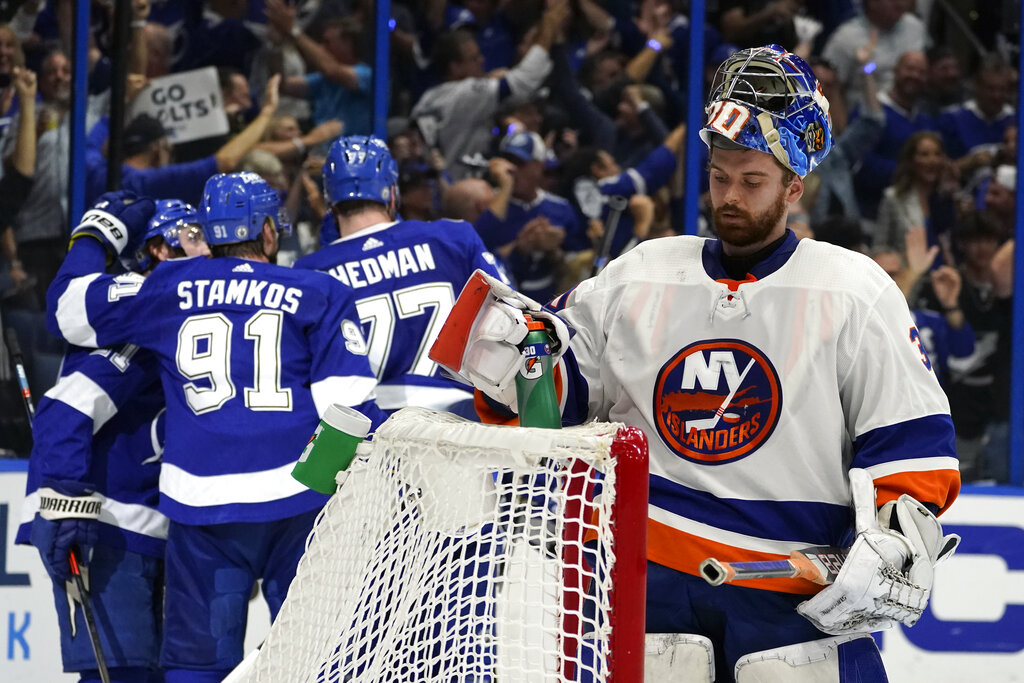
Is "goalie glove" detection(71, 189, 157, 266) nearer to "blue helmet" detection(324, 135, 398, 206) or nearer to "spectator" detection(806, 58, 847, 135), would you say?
"blue helmet" detection(324, 135, 398, 206)

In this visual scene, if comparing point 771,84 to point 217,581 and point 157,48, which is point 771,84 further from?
point 157,48

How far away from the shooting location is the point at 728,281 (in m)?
1.67

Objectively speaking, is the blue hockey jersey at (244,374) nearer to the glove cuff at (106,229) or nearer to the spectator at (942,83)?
the glove cuff at (106,229)

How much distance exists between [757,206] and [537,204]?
10.1 ft

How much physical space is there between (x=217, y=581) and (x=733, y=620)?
4.96 ft

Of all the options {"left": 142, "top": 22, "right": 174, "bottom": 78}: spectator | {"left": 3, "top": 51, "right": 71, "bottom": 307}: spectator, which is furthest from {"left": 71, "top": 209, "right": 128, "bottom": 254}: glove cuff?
{"left": 142, "top": 22, "right": 174, "bottom": 78}: spectator

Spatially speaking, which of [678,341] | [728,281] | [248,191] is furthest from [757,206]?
[248,191]

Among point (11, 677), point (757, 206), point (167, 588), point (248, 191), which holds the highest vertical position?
point (757, 206)

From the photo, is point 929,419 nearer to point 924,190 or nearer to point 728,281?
point 728,281

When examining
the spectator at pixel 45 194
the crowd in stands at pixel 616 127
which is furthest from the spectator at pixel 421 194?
the spectator at pixel 45 194

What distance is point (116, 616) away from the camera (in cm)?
304

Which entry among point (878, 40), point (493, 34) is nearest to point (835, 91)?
point (878, 40)

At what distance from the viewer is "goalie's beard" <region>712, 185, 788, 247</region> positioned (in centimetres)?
168

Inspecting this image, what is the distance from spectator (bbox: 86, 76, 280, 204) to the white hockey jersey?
3.13m
